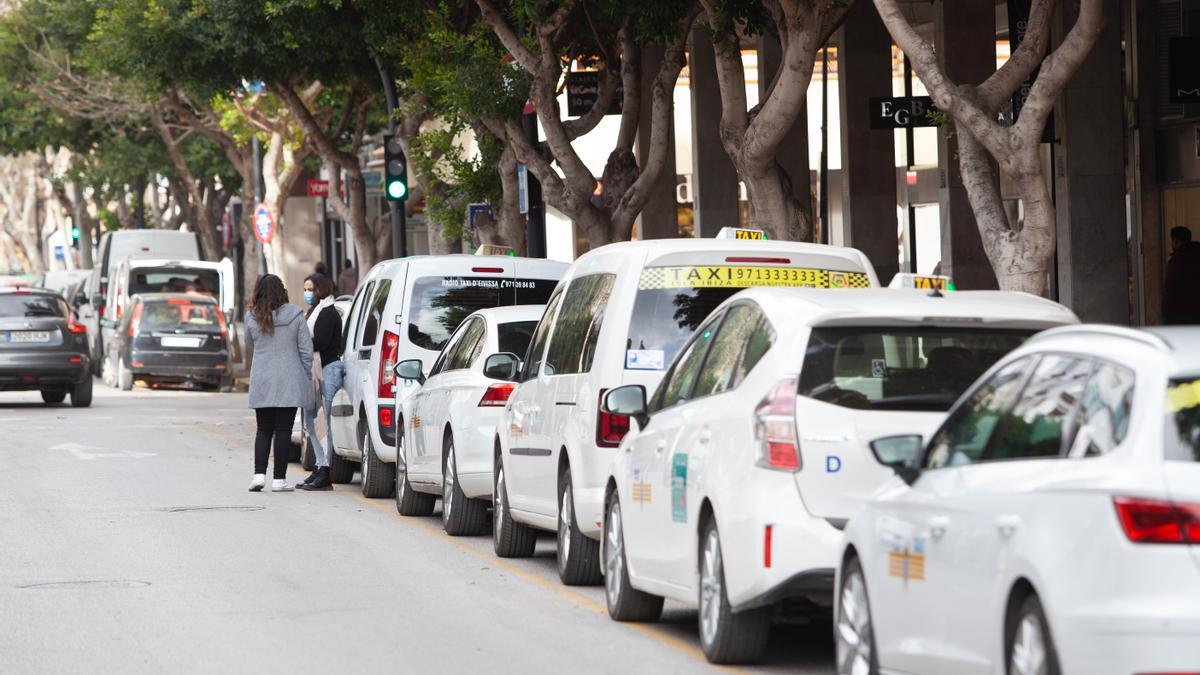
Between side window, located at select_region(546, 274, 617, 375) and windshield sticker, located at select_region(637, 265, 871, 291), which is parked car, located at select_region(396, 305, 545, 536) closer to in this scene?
side window, located at select_region(546, 274, 617, 375)

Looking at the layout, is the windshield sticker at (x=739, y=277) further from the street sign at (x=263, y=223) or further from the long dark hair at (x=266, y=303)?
the street sign at (x=263, y=223)

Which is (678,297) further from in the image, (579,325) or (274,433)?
(274,433)

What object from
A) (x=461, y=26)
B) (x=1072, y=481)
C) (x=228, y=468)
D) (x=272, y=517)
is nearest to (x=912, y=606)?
(x=1072, y=481)

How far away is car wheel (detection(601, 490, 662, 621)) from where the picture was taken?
33.2 ft

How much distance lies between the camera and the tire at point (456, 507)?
47.4ft

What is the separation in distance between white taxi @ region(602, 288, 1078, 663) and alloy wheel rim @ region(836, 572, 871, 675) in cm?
47

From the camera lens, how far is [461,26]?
26.5 meters

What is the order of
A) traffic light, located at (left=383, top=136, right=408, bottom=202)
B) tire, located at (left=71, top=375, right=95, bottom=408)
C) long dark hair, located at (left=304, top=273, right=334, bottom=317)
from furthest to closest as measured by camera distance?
tire, located at (left=71, top=375, right=95, bottom=408) → traffic light, located at (left=383, top=136, right=408, bottom=202) → long dark hair, located at (left=304, top=273, right=334, bottom=317)

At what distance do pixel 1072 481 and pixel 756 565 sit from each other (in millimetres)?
2578

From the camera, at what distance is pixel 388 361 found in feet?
55.3

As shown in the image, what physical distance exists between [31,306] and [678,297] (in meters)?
22.3

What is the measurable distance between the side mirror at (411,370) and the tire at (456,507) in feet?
4.33

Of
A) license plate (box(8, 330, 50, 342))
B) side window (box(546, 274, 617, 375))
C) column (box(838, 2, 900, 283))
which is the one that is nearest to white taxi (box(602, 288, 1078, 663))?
side window (box(546, 274, 617, 375))

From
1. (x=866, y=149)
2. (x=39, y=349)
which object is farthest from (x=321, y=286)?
(x=39, y=349)
